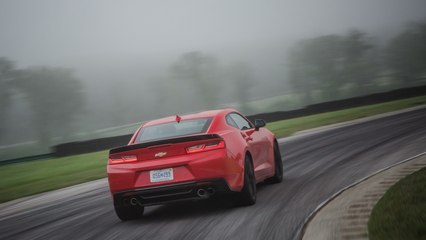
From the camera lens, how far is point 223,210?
764 centimetres

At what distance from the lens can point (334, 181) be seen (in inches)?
364

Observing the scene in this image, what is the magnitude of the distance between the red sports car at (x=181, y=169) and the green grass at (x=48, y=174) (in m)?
8.02

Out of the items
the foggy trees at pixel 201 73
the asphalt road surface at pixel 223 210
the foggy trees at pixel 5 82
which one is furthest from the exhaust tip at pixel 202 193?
the foggy trees at pixel 201 73

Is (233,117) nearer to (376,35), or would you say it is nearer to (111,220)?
(111,220)

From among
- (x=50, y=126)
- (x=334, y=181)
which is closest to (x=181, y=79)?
(x=50, y=126)

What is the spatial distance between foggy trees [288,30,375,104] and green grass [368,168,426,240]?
268 feet

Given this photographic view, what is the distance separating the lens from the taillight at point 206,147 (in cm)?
722

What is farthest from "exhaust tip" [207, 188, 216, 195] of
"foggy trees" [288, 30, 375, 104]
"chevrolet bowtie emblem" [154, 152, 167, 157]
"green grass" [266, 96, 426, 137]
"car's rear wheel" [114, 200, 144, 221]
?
"foggy trees" [288, 30, 375, 104]

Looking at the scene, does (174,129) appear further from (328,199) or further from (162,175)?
(328,199)

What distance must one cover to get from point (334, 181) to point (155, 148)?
11.0ft

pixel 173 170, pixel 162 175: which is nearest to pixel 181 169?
pixel 173 170

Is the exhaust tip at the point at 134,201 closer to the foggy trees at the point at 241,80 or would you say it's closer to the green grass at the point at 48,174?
the green grass at the point at 48,174

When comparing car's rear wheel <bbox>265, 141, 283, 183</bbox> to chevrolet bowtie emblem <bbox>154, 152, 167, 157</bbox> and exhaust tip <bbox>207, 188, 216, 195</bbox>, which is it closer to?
exhaust tip <bbox>207, 188, 216, 195</bbox>

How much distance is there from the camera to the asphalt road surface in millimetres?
6535
